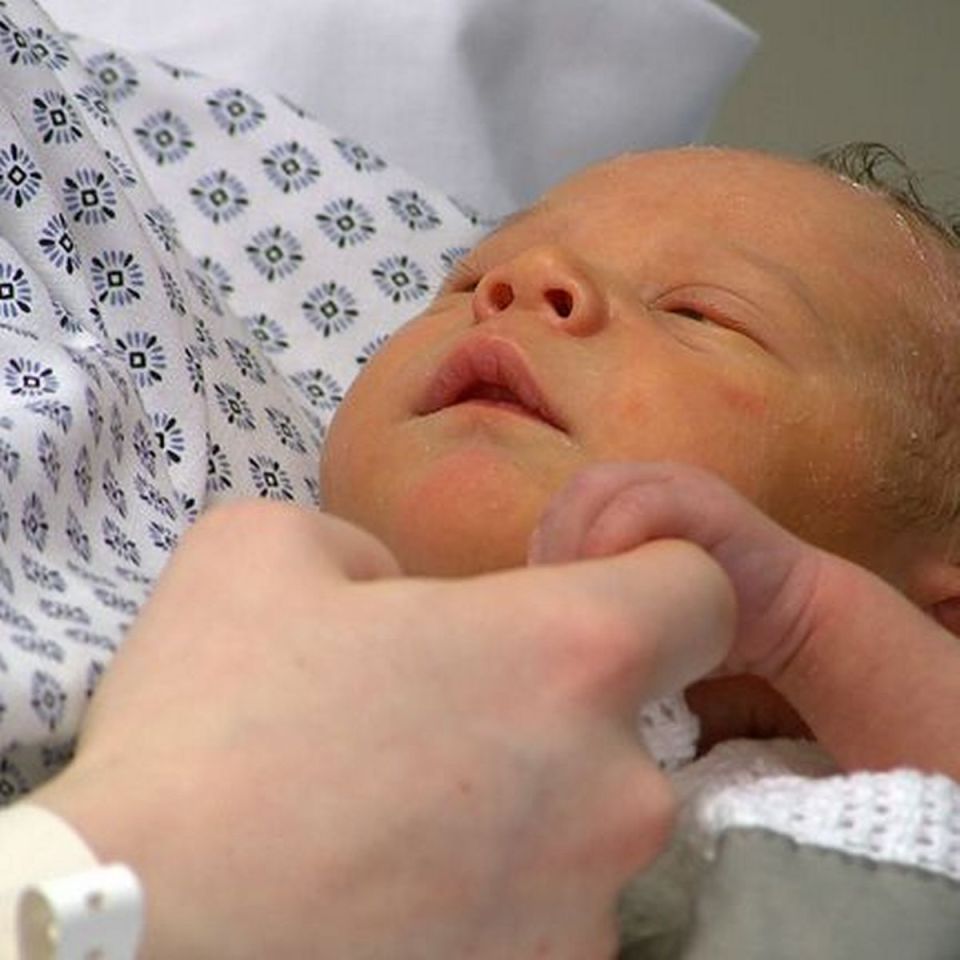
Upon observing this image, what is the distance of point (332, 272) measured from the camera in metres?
1.43

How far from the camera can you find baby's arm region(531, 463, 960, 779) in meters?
0.92

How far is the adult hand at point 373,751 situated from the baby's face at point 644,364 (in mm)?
178

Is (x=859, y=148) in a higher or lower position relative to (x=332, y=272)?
higher

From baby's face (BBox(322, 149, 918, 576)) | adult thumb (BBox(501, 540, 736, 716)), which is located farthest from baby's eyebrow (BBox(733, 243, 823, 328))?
adult thumb (BBox(501, 540, 736, 716))

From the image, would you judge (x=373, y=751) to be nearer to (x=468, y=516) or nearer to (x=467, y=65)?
(x=468, y=516)

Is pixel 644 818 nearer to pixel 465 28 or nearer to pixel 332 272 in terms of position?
pixel 332 272

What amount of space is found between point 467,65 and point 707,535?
0.76 meters

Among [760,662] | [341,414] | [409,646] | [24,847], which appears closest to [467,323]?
[341,414]

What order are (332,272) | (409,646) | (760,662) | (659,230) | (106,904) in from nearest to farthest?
(106,904) < (409,646) < (760,662) < (659,230) < (332,272)

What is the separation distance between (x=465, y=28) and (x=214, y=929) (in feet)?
3.28

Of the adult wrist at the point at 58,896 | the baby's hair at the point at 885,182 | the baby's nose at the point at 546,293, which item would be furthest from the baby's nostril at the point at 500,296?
the adult wrist at the point at 58,896

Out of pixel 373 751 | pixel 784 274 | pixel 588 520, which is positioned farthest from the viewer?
pixel 784 274

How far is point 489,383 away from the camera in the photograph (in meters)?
1.04

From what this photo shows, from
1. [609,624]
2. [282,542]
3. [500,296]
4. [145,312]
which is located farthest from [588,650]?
[145,312]
